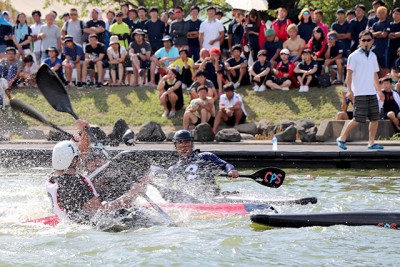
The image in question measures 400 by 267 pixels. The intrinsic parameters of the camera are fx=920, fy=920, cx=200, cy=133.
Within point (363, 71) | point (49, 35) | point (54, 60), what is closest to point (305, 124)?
point (363, 71)

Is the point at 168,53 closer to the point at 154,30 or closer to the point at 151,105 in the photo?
the point at 154,30

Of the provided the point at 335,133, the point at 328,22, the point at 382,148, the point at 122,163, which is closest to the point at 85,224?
the point at 122,163

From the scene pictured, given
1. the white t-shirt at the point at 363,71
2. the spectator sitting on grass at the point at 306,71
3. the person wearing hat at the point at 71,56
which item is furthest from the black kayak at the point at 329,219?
the person wearing hat at the point at 71,56

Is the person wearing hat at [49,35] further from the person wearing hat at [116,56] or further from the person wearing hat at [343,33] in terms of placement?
the person wearing hat at [343,33]

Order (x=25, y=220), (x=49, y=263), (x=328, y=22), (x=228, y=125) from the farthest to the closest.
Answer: (x=328, y=22), (x=228, y=125), (x=25, y=220), (x=49, y=263)

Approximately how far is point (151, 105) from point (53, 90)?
7.79m

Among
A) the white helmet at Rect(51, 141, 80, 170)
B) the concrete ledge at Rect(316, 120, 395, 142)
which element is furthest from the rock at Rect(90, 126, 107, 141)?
the concrete ledge at Rect(316, 120, 395, 142)

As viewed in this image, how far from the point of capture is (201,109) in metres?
19.0

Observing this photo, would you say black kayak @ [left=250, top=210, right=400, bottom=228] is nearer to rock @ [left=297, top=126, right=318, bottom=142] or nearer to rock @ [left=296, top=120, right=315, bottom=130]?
rock @ [left=297, top=126, right=318, bottom=142]

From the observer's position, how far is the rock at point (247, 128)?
19062mm

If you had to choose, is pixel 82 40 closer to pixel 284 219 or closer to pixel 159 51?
pixel 159 51

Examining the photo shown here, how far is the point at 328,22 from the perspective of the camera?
1138 inches

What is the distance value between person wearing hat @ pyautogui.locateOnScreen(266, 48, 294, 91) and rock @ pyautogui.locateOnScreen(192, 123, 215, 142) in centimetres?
269

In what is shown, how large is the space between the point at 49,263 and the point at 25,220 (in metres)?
2.09
